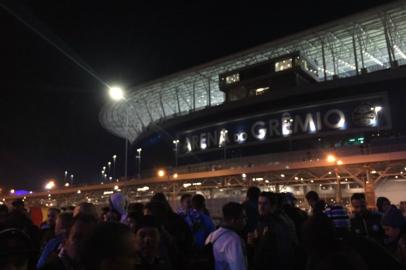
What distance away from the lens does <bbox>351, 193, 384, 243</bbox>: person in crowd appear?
578 centimetres

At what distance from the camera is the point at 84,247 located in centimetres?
200

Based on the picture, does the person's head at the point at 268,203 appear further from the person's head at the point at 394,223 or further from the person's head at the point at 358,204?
the person's head at the point at 358,204

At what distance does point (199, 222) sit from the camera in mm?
6363

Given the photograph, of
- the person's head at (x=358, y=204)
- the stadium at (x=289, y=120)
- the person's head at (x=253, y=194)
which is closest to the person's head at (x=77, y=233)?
the person's head at (x=253, y=194)

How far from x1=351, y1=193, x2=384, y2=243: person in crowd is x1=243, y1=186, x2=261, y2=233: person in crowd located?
1495 mm

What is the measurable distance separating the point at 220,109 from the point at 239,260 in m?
58.0

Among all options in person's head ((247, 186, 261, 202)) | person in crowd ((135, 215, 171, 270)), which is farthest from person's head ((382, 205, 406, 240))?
person in crowd ((135, 215, 171, 270))

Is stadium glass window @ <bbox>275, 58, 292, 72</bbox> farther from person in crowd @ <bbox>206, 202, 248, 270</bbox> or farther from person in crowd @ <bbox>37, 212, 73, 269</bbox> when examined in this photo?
person in crowd @ <bbox>37, 212, 73, 269</bbox>

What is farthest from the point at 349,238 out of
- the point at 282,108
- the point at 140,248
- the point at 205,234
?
the point at 282,108

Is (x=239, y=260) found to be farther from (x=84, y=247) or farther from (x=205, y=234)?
(x=84, y=247)

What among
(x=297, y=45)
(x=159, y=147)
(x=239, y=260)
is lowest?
(x=239, y=260)

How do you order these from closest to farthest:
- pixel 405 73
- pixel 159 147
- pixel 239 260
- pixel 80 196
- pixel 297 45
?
pixel 239 260 → pixel 405 73 → pixel 80 196 → pixel 297 45 → pixel 159 147

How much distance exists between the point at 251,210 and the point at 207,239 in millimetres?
1809

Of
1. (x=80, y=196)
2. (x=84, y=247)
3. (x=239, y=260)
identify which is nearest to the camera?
(x=84, y=247)
